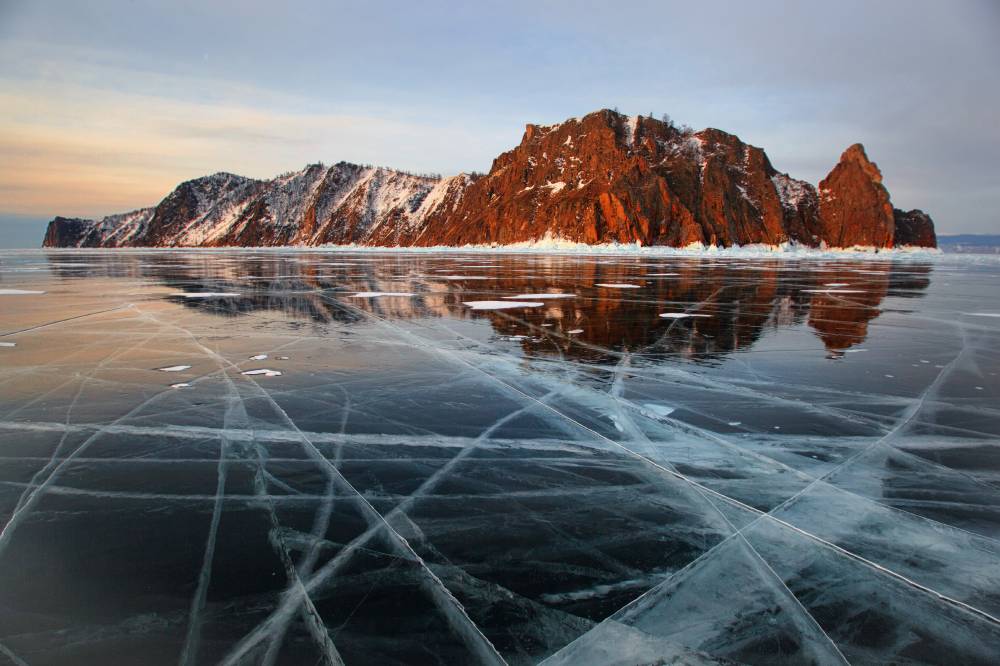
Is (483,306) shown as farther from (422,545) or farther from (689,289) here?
(422,545)

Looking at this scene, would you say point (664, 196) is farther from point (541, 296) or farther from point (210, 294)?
point (210, 294)

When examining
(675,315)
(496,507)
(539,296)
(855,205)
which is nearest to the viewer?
(496,507)

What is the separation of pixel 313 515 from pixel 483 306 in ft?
32.9

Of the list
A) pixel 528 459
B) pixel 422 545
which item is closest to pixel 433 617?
pixel 422 545

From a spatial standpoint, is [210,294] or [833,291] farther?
[833,291]

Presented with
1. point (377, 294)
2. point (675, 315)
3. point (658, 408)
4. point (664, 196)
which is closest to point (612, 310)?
point (675, 315)

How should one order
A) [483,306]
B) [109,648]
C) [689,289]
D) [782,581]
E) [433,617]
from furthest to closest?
[689,289] < [483,306] < [782,581] < [433,617] < [109,648]

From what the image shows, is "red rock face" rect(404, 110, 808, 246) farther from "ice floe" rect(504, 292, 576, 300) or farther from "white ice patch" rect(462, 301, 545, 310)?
"white ice patch" rect(462, 301, 545, 310)

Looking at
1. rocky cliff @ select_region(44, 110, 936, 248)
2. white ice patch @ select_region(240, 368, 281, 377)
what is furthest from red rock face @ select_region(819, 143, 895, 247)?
white ice patch @ select_region(240, 368, 281, 377)

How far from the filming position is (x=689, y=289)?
1861cm

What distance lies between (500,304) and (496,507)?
33.8ft

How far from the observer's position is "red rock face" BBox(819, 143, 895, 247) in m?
107

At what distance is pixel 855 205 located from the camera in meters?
109

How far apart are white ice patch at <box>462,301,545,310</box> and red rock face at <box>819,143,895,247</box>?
120 m
